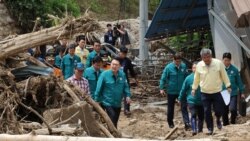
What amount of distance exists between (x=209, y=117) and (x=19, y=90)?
11.2 feet

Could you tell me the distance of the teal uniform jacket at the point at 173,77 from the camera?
44.5 feet

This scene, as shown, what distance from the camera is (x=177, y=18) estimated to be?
19.5m

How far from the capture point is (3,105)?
32.5ft

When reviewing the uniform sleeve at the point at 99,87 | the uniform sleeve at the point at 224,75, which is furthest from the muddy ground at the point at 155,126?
the uniform sleeve at the point at 99,87

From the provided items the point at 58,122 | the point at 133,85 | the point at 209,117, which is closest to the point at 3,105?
the point at 58,122

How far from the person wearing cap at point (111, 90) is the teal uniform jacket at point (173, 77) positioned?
173cm

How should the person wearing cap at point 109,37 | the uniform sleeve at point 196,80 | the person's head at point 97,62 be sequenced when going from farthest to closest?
the person wearing cap at point 109,37, the person's head at point 97,62, the uniform sleeve at point 196,80

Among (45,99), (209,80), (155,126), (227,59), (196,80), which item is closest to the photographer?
(45,99)

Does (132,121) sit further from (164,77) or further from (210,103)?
(210,103)

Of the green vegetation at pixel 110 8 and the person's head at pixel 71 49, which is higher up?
the green vegetation at pixel 110 8

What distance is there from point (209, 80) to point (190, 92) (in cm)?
84

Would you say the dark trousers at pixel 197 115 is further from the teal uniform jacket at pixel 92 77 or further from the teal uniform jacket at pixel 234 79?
the teal uniform jacket at pixel 92 77

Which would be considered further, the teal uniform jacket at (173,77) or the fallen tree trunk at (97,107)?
the teal uniform jacket at (173,77)

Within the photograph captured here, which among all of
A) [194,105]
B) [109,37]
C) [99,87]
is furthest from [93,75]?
[109,37]
